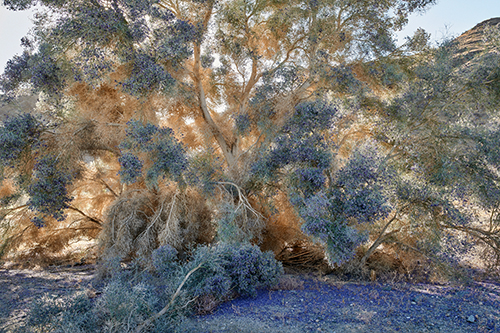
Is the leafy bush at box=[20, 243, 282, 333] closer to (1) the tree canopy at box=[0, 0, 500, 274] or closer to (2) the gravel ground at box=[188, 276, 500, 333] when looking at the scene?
(2) the gravel ground at box=[188, 276, 500, 333]

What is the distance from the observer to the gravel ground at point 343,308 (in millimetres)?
5066

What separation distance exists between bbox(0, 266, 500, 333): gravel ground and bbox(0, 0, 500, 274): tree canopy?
870 mm

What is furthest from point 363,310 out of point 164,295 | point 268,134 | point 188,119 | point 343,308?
point 188,119

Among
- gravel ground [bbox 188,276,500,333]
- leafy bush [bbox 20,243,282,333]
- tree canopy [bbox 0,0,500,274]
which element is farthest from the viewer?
tree canopy [bbox 0,0,500,274]

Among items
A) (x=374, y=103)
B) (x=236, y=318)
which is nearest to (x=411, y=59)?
(x=374, y=103)

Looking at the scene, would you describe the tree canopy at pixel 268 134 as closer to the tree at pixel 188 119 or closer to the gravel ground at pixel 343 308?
the tree at pixel 188 119

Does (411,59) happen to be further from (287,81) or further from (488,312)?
(488,312)

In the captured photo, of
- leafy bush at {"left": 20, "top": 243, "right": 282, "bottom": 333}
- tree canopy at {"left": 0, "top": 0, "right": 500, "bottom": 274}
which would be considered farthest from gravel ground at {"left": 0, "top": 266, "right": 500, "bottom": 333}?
tree canopy at {"left": 0, "top": 0, "right": 500, "bottom": 274}

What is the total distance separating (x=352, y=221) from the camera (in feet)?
22.4

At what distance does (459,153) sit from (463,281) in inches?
113

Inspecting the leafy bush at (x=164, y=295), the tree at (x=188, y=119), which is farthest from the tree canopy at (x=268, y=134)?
the leafy bush at (x=164, y=295)

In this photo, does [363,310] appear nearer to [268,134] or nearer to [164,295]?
[164,295]

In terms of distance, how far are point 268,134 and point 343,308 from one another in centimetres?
485

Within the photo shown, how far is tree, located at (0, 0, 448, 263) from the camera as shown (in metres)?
7.14
